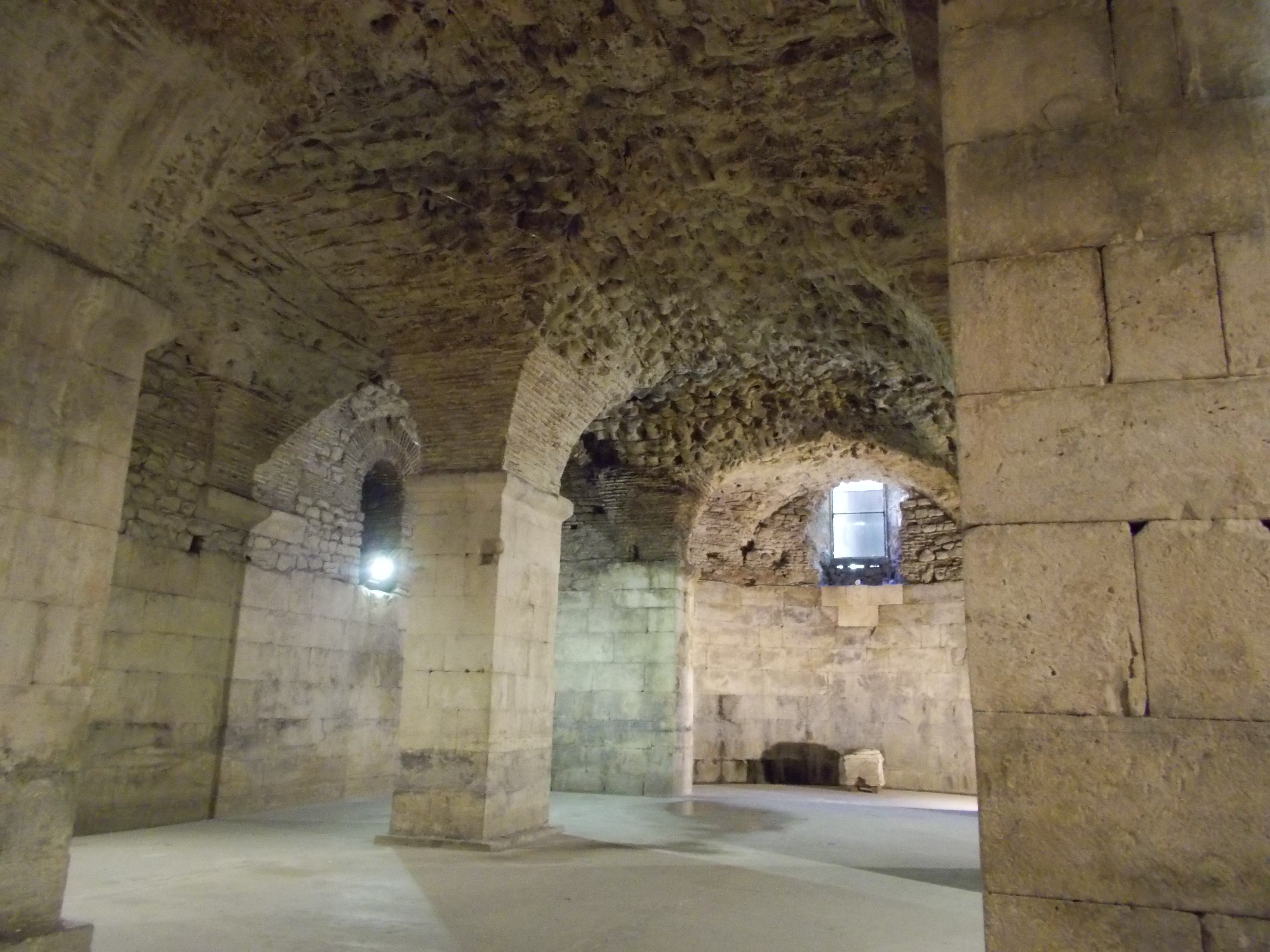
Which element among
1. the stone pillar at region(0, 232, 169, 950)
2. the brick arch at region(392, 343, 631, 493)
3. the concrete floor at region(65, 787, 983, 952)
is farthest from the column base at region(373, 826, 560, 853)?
the stone pillar at region(0, 232, 169, 950)

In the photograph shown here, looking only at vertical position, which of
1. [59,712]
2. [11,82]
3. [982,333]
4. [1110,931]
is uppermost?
[11,82]

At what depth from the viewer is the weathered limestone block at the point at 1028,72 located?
101 inches

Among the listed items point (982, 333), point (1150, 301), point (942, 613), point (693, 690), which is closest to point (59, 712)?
point (982, 333)

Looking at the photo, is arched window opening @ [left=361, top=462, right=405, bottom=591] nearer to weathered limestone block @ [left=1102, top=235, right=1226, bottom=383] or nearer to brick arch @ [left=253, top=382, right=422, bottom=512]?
brick arch @ [left=253, top=382, right=422, bottom=512]

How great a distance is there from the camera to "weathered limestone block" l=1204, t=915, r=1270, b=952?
6.72ft

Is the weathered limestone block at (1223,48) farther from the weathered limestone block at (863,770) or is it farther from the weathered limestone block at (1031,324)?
the weathered limestone block at (863,770)

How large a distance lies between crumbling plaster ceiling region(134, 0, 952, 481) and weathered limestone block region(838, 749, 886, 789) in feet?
20.2

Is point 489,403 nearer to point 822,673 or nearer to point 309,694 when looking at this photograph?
point 309,694

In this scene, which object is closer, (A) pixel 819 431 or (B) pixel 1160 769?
(B) pixel 1160 769

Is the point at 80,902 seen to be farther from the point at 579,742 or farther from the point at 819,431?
the point at 819,431

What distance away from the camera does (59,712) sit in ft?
12.5

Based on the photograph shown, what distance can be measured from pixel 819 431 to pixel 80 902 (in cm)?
823

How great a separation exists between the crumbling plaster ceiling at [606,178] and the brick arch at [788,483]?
2428 mm

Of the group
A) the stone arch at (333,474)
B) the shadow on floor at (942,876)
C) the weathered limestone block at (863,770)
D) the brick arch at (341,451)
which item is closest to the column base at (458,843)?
the shadow on floor at (942,876)
